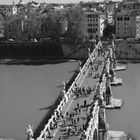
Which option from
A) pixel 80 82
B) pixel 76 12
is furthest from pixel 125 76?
pixel 76 12

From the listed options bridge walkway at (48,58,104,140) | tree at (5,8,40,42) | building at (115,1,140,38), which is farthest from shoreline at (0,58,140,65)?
bridge walkway at (48,58,104,140)

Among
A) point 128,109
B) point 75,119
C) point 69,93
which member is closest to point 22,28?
point 128,109

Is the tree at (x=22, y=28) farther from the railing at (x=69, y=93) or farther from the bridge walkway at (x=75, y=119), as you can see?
the bridge walkway at (x=75, y=119)

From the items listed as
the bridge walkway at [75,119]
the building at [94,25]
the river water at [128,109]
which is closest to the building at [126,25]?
the building at [94,25]

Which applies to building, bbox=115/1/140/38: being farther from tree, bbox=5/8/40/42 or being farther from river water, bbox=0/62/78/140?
tree, bbox=5/8/40/42

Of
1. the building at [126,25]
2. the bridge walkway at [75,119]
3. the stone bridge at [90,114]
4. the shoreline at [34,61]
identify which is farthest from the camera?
the building at [126,25]

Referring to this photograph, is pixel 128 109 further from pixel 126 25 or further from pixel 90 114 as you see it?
pixel 126 25
